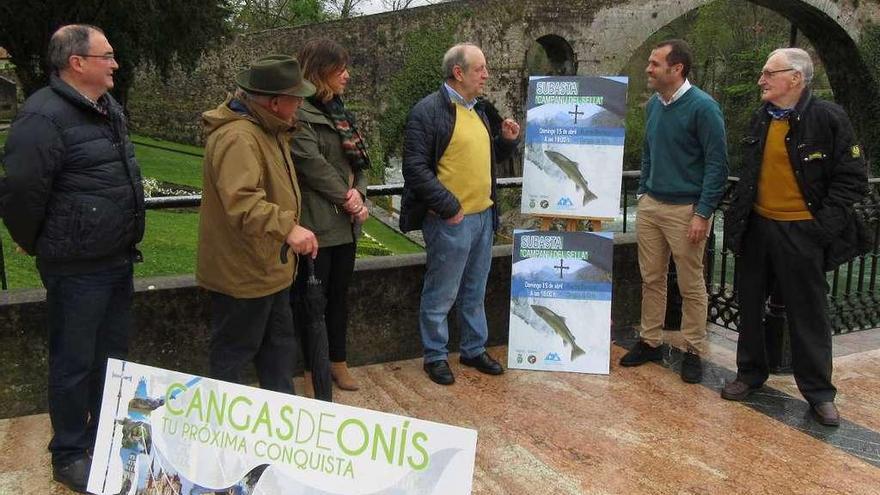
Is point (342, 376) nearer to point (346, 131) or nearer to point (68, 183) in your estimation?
point (346, 131)

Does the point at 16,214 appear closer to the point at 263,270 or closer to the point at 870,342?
the point at 263,270

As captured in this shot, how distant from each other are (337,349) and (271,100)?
1.56m

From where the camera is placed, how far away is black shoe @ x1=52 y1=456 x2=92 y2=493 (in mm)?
3012

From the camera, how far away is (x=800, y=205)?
12.6 feet

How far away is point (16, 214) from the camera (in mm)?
2805

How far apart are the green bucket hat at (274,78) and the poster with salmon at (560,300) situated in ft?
6.50

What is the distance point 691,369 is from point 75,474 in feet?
10.4

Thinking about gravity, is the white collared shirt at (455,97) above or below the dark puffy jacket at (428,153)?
above

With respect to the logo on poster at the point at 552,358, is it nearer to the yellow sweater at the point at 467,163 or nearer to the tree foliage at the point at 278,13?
the yellow sweater at the point at 467,163

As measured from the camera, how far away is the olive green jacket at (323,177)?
356cm

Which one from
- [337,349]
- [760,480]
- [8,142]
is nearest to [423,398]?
[337,349]

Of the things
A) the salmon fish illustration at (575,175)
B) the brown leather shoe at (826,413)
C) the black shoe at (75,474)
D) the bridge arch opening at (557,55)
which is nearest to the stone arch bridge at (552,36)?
the bridge arch opening at (557,55)

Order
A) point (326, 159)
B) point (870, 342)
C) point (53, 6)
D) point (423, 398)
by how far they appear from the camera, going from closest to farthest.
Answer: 1. point (326, 159)
2. point (423, 398)
3. point (870, 342)
4. point (53, 6)

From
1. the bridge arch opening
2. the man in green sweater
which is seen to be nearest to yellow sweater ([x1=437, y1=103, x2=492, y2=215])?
the man in green sweater
